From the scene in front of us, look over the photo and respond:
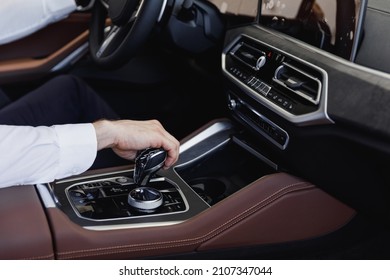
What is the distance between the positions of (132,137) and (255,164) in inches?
12.0

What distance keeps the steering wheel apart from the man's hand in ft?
1.00

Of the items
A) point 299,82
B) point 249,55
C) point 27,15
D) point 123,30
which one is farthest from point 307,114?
point 27,15

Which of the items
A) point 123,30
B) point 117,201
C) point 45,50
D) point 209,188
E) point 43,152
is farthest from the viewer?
point 45,50

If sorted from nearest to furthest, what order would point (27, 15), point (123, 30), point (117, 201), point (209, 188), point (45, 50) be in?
point (117, 201) < point (209, 188) < point (123, 30) < point (27, 15) < point (45, 50)

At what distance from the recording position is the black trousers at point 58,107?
137 cm

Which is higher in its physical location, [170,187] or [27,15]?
[27,15]

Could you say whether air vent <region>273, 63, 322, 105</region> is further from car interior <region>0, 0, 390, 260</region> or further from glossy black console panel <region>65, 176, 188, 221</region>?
glossy black console panel <region>65, 176, 188, 221</region>

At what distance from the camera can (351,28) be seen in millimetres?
1026

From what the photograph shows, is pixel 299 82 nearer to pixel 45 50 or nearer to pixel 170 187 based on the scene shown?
pixel 170 187

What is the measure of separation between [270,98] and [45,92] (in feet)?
1.96

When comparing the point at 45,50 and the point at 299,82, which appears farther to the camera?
the point at 45,50

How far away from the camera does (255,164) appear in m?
1.24

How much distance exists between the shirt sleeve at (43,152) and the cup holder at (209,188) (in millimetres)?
263

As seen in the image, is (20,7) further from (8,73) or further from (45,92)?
(45,92)
